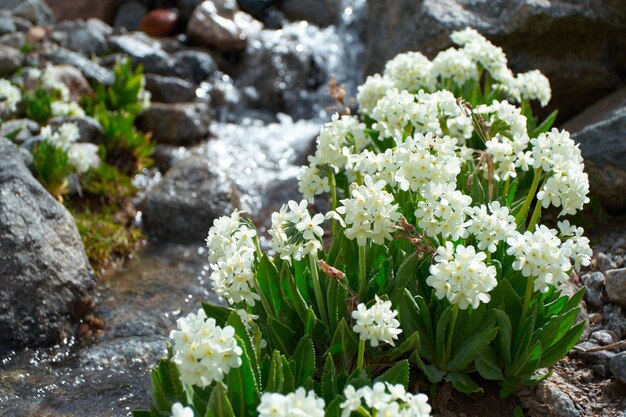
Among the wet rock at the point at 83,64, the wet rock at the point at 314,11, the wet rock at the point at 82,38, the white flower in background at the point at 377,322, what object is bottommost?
the wet rock at the point at 82,38

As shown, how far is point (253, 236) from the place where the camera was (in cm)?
322

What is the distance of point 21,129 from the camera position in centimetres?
680

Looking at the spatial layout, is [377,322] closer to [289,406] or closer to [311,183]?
[289,406]

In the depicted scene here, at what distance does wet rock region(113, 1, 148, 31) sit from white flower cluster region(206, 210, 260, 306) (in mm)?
9908

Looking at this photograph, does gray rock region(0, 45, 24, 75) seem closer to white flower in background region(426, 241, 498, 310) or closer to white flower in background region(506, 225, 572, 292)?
white flower in background region(426, 241, 498, 310)

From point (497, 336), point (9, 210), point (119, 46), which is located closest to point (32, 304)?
point (9, 210)

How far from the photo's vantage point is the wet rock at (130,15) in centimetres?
1239

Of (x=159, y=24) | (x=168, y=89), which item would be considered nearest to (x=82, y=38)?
(x=168, y=89)

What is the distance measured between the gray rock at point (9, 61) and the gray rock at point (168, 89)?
148 cm

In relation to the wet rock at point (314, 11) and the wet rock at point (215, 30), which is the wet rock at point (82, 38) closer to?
the wet rock at point (215, 30)

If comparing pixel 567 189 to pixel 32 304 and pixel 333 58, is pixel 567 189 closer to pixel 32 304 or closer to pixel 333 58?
pixel 32 304

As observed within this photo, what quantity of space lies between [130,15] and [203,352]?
1096 centimetres

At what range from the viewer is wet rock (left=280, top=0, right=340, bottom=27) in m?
12.1

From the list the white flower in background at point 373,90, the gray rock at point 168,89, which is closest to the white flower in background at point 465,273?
the white flower in background at point 373,90
